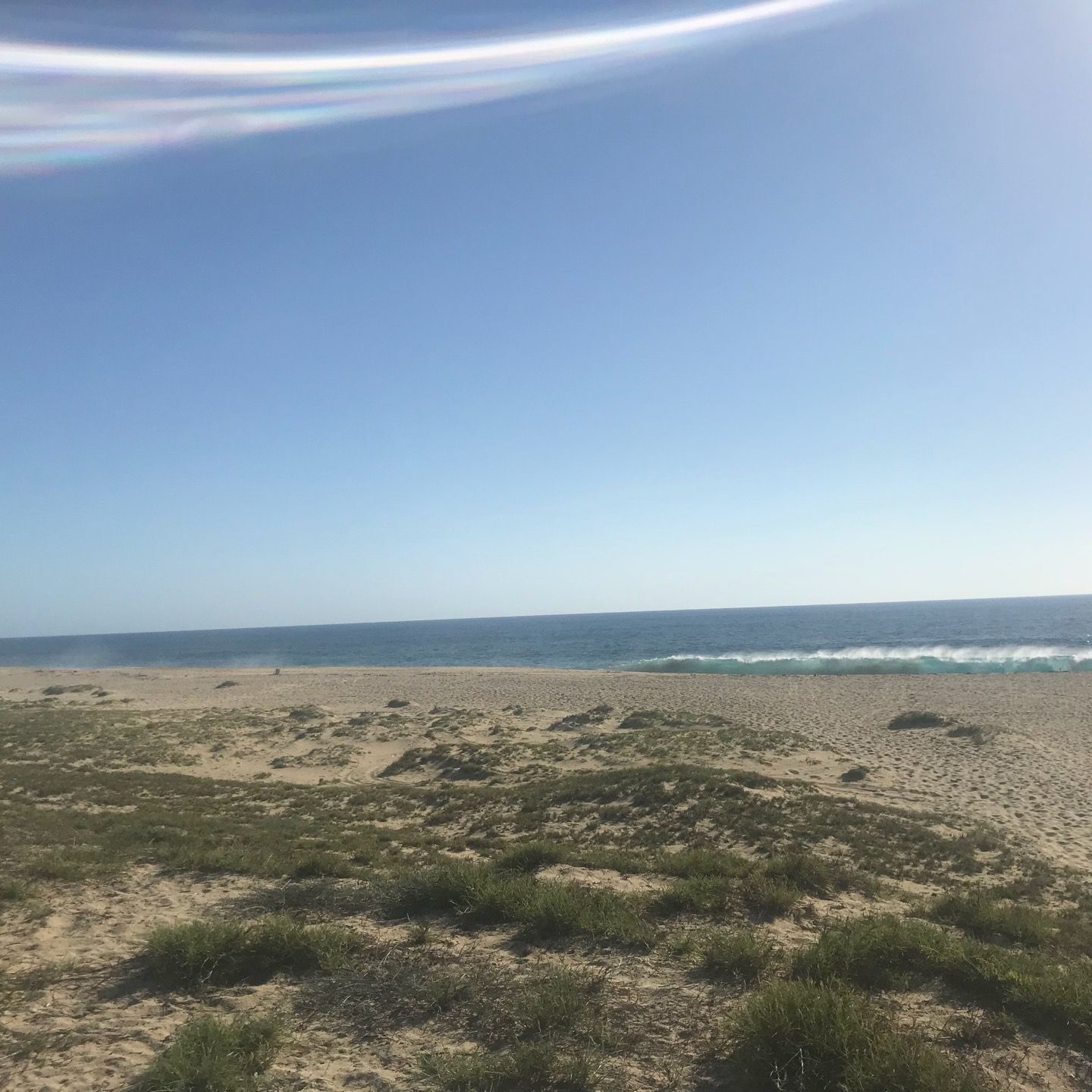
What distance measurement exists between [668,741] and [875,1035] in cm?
1895

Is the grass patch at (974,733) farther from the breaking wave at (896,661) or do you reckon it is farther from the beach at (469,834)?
the breaking wave at (896,661)

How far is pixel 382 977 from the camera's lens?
604cm

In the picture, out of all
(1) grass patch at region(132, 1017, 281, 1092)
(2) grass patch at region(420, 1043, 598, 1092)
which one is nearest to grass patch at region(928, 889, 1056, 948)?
(2) grass patch at region(420, 1043, 598, 1092)

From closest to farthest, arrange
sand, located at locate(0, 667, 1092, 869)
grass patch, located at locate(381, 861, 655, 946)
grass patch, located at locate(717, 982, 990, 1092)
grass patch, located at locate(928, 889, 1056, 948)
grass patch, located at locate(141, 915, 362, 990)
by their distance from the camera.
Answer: grass patch, located at locate(717, 982, 990, 1092) < grass patch, located at locate(141, 915, 362, 990) < grass patch, located at locate(381, 861, 655, 946) < grass patch, located at locate(928, 889, 1056, 948) < sand, located at locate(0, 667, 1092, 869)

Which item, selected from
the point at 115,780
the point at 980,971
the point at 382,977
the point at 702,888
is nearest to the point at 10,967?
the point at 382,977

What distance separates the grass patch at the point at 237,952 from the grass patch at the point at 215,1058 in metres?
1.00

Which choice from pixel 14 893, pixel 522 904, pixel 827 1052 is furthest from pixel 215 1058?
pixel 14 893

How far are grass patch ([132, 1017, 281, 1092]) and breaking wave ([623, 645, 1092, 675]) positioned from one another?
52.9 m

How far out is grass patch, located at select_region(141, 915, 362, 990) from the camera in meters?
6.13

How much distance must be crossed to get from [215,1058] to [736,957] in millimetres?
4160

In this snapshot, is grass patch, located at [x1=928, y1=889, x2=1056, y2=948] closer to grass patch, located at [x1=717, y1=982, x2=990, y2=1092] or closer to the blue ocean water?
grass patch, located at [x1=717, y1=982, x2=990, y2=1092]

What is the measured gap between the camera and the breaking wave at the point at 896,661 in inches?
2192

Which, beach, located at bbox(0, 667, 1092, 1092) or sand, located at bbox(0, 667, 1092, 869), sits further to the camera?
sand, located at bbox(0, 667, 1092, 869)

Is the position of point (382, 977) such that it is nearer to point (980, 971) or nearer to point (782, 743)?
point (980, 971)
